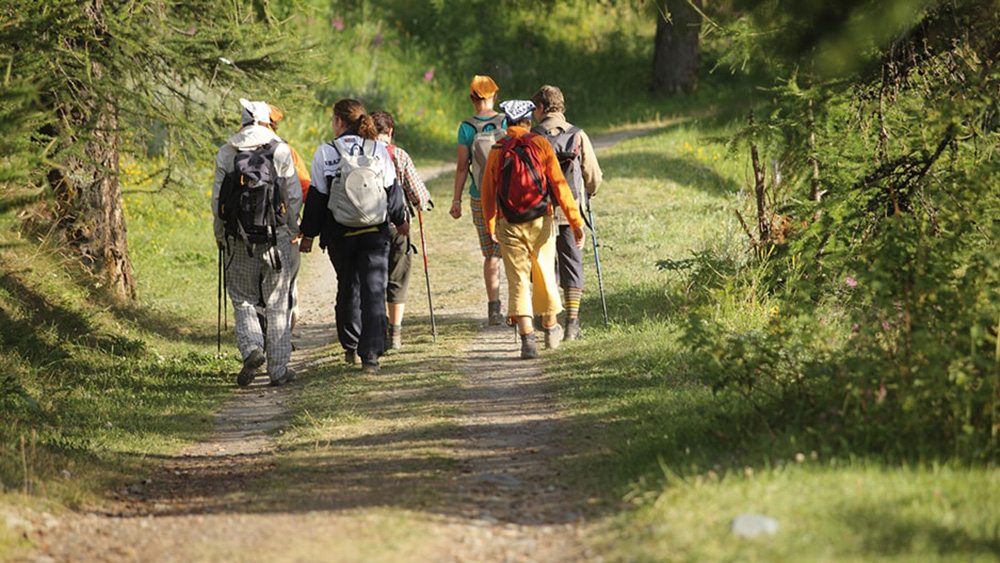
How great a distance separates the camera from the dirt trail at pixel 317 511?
507 cm

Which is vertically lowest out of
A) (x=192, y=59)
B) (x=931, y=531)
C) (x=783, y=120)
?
(x=931, y=531)

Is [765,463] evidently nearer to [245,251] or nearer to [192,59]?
[245,251]

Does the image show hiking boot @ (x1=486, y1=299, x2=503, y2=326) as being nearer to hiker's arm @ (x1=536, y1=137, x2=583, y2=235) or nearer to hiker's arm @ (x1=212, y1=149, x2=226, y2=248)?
hiker's arm @ (x1=536, y1=137, x2=583, y2=235)

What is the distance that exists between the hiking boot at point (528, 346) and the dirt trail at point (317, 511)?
44cm

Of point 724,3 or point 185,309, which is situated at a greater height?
point 724,3

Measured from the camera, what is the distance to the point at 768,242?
10211 mm

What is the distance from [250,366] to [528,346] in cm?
219

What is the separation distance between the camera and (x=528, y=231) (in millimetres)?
9172

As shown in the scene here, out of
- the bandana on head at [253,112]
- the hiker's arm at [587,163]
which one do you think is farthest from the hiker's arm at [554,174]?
Result: the bandana on head at [253,112]

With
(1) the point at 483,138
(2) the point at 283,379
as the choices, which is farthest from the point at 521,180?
(2) the point at 283,379

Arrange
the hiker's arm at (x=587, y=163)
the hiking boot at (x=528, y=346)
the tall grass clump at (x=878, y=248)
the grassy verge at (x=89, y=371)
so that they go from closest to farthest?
the tall grass clump at (x=878, y=248) → the grassy verge at (x=89, y=371) → the hiking boot at (x=528, y=346) → the hiker's arm at (x=587, y=163)

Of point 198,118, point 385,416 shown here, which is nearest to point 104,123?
point 198,118

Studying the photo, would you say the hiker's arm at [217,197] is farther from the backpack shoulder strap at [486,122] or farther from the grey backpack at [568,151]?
the grey backpack at [568,151]

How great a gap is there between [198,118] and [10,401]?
394 cm
